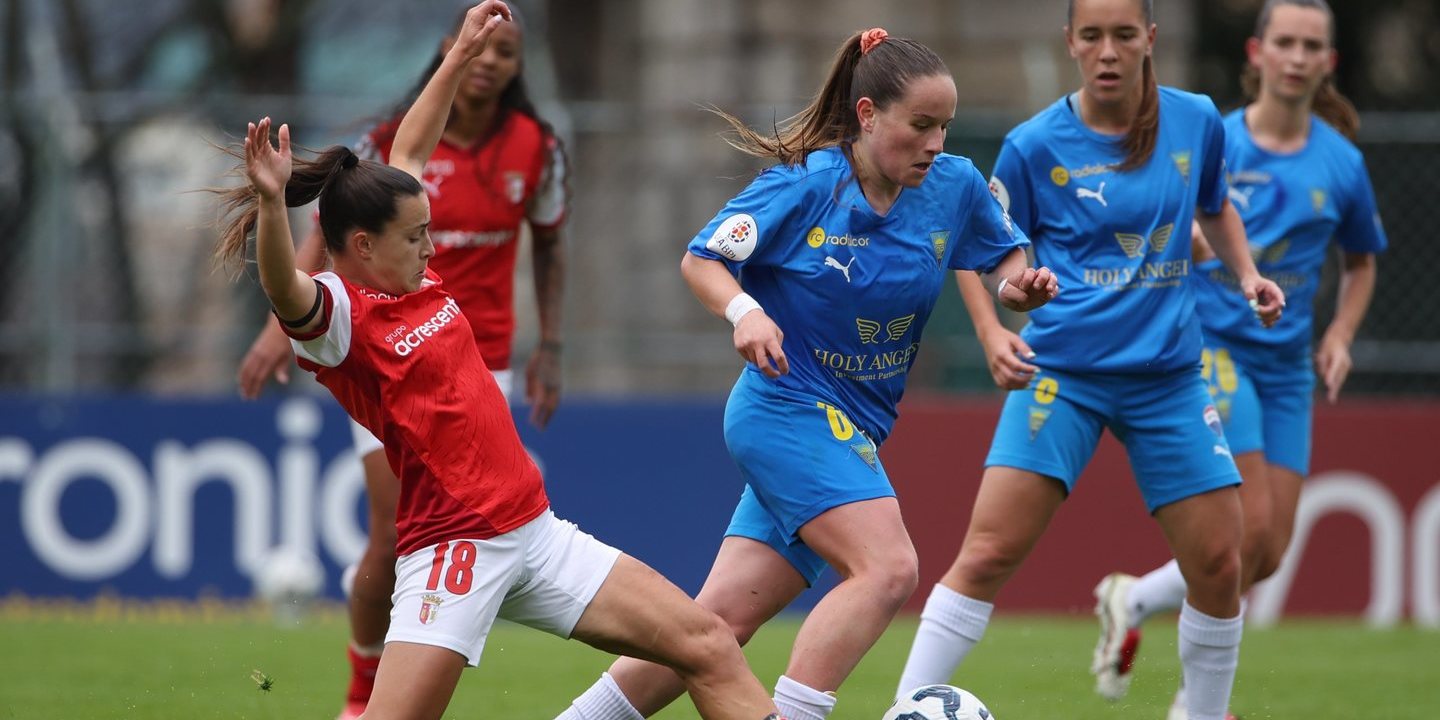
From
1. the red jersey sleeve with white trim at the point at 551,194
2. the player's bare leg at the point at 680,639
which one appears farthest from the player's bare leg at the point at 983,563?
the red jersey sleeve with white trim at the point at 551,194

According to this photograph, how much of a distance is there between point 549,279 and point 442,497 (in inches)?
105

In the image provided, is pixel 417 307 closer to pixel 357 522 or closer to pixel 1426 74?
pixel 357 522

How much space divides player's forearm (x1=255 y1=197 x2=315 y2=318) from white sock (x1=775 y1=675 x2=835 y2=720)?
4.91ft

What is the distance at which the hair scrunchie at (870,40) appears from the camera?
4.89m

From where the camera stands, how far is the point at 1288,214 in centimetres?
685

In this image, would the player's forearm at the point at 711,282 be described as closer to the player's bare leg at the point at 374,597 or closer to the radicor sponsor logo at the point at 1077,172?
the radicor sponsor logo at the point at 1077,172

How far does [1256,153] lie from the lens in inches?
273

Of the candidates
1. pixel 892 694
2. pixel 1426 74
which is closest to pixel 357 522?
pixel 892 694

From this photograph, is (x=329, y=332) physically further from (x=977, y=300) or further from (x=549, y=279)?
(x=549, y=279)

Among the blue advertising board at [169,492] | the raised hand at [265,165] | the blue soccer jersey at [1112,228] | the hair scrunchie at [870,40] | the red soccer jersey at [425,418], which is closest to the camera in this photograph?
the raised hand at [265,165]

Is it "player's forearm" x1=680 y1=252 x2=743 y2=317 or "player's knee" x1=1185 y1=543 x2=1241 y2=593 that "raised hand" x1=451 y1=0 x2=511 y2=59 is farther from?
"player's knee" x1=1185 y1=543 x2=1241 y2=593

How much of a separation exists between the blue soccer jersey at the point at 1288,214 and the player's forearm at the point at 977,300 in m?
1.41

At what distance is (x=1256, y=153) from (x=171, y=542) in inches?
249

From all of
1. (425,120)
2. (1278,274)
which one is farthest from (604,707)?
(1278,274)
